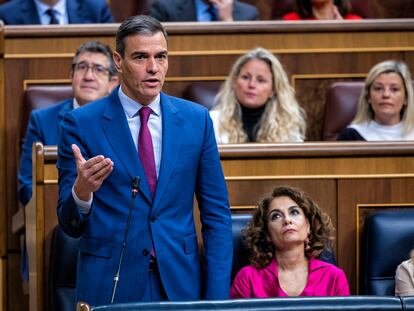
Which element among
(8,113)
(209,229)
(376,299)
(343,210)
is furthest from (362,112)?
(376,299)

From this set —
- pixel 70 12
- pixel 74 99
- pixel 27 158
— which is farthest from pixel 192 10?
pixel 27 158

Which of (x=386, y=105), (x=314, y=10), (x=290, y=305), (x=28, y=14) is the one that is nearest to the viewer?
(x=290, y=305)

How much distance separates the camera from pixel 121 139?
120 cm

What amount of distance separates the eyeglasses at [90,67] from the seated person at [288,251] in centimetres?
59

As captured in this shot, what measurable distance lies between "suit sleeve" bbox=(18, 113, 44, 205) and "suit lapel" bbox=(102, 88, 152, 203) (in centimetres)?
67

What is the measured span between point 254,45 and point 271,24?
0.20ft

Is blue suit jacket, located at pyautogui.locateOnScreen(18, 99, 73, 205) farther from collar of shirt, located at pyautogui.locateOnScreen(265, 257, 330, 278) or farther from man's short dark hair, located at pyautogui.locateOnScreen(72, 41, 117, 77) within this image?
collar of shirt, located at pyautogui.locateOnScreen(265, 257, 330, 278)

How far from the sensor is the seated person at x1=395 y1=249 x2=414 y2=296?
4.75ft

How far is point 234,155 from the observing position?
157 centimetres

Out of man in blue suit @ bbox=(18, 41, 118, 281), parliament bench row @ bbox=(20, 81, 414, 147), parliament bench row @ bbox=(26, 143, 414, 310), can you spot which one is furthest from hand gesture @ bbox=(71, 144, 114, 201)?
parliament bench row @ bbox=(20, 81, 414, 147)

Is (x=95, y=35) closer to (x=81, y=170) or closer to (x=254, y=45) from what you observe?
(x=254, y=45)

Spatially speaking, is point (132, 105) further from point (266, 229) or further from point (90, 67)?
point (90, 67)

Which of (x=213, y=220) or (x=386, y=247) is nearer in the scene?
(x=213, y=220)

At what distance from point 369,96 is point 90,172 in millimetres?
1057
